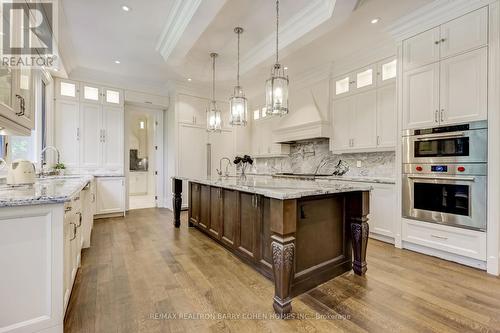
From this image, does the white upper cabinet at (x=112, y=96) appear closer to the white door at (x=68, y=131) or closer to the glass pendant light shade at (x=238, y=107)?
the white door at (x=68, y=131)

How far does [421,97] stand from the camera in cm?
292

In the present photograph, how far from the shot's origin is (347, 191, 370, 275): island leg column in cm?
224

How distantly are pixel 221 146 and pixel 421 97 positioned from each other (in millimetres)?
4300

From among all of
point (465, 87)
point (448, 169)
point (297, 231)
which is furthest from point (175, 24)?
point (448, 169)

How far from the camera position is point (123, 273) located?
7.75 feet

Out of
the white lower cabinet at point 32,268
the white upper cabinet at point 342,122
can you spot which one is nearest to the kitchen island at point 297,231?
the white lower cabinet at point 32,268

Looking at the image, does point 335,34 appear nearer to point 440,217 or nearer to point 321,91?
point 321,91

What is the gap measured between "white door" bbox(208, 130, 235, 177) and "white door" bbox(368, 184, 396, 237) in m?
3.72

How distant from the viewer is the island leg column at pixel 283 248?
169 cm

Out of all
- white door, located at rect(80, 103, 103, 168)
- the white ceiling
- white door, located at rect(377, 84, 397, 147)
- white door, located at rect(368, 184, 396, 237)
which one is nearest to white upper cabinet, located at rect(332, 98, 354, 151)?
white door, located at rect(377, 84, 397, 147)

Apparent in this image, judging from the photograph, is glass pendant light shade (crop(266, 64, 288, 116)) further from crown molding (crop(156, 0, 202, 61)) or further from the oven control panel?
the oven control panel

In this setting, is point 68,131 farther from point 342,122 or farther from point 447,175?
point 447,175

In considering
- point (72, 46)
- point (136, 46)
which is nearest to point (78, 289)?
point (136, 46)

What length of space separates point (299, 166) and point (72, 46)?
4.71m
